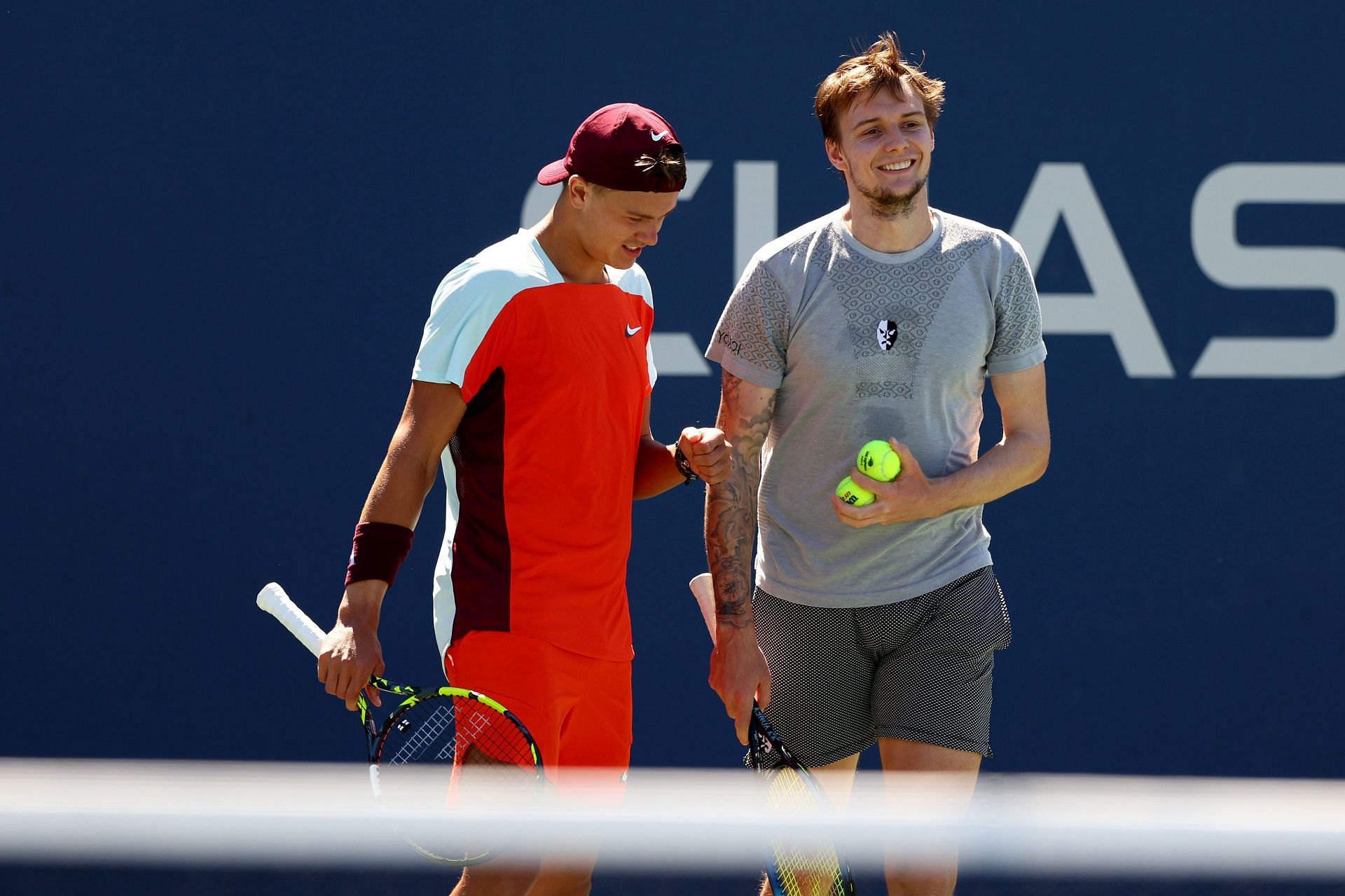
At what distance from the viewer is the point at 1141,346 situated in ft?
12.7

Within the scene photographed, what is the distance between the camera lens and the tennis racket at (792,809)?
254cm

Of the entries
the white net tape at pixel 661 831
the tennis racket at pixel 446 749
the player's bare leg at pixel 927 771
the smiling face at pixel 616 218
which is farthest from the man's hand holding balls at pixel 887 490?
the white net tape at pixel 661 831

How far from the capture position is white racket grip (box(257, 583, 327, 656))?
267 cm

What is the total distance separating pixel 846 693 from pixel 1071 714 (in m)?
1.13

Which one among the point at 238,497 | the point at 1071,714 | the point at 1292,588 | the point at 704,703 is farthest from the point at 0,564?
the point at 1292,588

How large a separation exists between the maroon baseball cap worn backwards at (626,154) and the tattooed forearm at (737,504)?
1.44ft

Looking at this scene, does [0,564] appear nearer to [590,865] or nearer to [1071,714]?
[590,865]

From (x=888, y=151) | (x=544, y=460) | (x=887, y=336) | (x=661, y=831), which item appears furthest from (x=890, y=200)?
(x=661, y=831)

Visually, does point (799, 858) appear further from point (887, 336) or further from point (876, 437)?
point (887, 336)

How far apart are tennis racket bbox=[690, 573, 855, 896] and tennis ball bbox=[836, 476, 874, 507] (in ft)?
1.02

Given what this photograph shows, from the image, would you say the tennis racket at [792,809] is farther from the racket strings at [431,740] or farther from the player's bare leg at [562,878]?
the racket strings at [431,740]

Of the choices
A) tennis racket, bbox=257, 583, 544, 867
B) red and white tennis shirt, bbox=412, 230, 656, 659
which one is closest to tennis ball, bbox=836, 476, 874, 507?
red and white tennis shirt, bbox=412, 230, 656, 659

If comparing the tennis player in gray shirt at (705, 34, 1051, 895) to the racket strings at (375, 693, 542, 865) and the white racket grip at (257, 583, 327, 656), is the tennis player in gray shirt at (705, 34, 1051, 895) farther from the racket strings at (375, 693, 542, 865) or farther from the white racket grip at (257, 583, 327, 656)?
the white racket grip at (257, 583, 327, 656)

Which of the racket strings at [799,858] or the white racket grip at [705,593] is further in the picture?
the white racket grip at [705,593]
